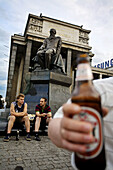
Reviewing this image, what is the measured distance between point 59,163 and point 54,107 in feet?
12.4

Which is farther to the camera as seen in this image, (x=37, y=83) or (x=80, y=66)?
(x=37, y=83)

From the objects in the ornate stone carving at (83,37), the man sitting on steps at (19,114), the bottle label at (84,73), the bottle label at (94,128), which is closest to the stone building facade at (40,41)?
the ornate stone carving at (83,37)

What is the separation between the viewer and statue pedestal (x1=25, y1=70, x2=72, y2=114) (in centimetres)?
632

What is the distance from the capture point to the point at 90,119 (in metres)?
0.72

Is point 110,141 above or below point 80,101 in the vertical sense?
below

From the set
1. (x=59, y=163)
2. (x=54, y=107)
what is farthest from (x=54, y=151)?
(x=54, y=107)

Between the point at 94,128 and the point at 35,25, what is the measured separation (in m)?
21.4

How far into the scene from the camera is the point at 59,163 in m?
2.27

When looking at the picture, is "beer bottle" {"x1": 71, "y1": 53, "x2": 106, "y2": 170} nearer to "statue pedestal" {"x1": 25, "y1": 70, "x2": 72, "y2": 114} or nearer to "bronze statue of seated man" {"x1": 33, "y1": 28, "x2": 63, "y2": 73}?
"statue pedestal" {"x1": 25, "y1": 70, "x2": 72, "y2": 114}

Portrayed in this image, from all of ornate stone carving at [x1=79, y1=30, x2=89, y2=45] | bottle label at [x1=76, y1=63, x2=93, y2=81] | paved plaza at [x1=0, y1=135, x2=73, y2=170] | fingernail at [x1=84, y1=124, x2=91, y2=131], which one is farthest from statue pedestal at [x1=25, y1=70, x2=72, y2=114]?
ornate stone carving at [x1=79, y1=30, x2=89, y2=45]

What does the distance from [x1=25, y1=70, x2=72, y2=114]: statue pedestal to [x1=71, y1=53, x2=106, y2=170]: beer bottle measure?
537 centimetres

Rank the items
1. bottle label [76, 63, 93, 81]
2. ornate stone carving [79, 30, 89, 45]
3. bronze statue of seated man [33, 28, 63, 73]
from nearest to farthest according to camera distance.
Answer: bottle label [76, 63, 93, 81] < bronze statue of seated man [33, 28, 63, 73] < ornate stone carving [79, 30, 89, 45]

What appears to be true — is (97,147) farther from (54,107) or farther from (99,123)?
(54,107)

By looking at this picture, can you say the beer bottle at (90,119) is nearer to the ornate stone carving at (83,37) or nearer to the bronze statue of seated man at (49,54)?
the bronze statue of seated man at (49,54)
